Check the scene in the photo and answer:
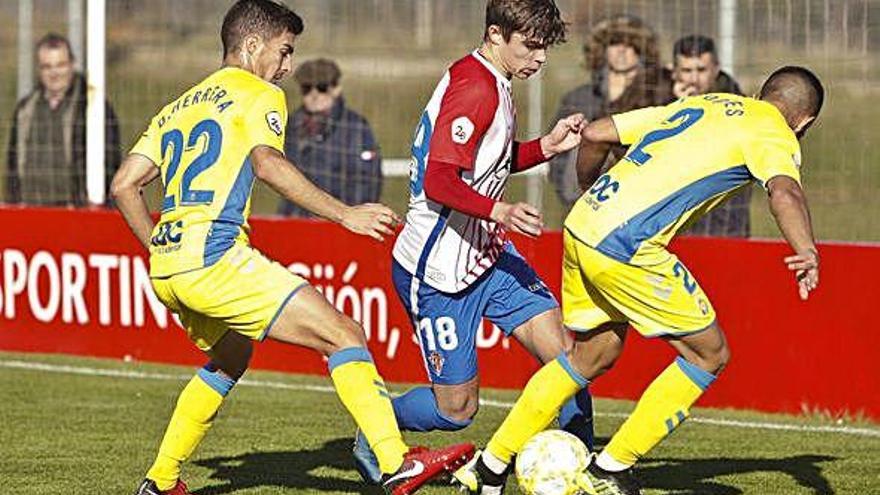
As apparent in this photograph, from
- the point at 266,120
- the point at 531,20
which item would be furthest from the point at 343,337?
the point at 531,20

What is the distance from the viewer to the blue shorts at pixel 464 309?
9047 millimetres

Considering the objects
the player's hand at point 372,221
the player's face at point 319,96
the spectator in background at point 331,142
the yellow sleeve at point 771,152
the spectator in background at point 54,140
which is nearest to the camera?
the player's hand at point 372,221

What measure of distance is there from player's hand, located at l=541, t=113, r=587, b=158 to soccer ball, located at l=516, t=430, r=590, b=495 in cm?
128

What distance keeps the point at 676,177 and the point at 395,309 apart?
5530 mm

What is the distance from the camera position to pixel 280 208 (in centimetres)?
1616

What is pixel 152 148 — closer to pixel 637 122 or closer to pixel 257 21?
pixel 257 21

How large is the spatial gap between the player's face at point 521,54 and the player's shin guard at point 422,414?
140 cm

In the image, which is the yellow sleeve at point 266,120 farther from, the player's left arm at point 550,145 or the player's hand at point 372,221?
the player's left arm at point 550,145

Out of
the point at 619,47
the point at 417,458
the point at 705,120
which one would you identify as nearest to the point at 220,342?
the point at 417,458

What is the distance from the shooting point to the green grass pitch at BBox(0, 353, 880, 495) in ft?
31.7

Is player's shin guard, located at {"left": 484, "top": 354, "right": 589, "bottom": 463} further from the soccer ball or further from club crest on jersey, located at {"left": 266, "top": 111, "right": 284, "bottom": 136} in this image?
club crest on jersey, located at {"left": 266, "top": 111, "right": 284, "bottom": 136}

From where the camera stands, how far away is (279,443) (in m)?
11.0

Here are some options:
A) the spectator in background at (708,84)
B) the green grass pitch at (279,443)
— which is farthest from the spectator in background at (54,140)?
the spectator in background at (708,84)

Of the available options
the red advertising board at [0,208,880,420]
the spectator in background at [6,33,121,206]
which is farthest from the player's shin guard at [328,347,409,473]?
the spectator in background at [6,33,121,206]
